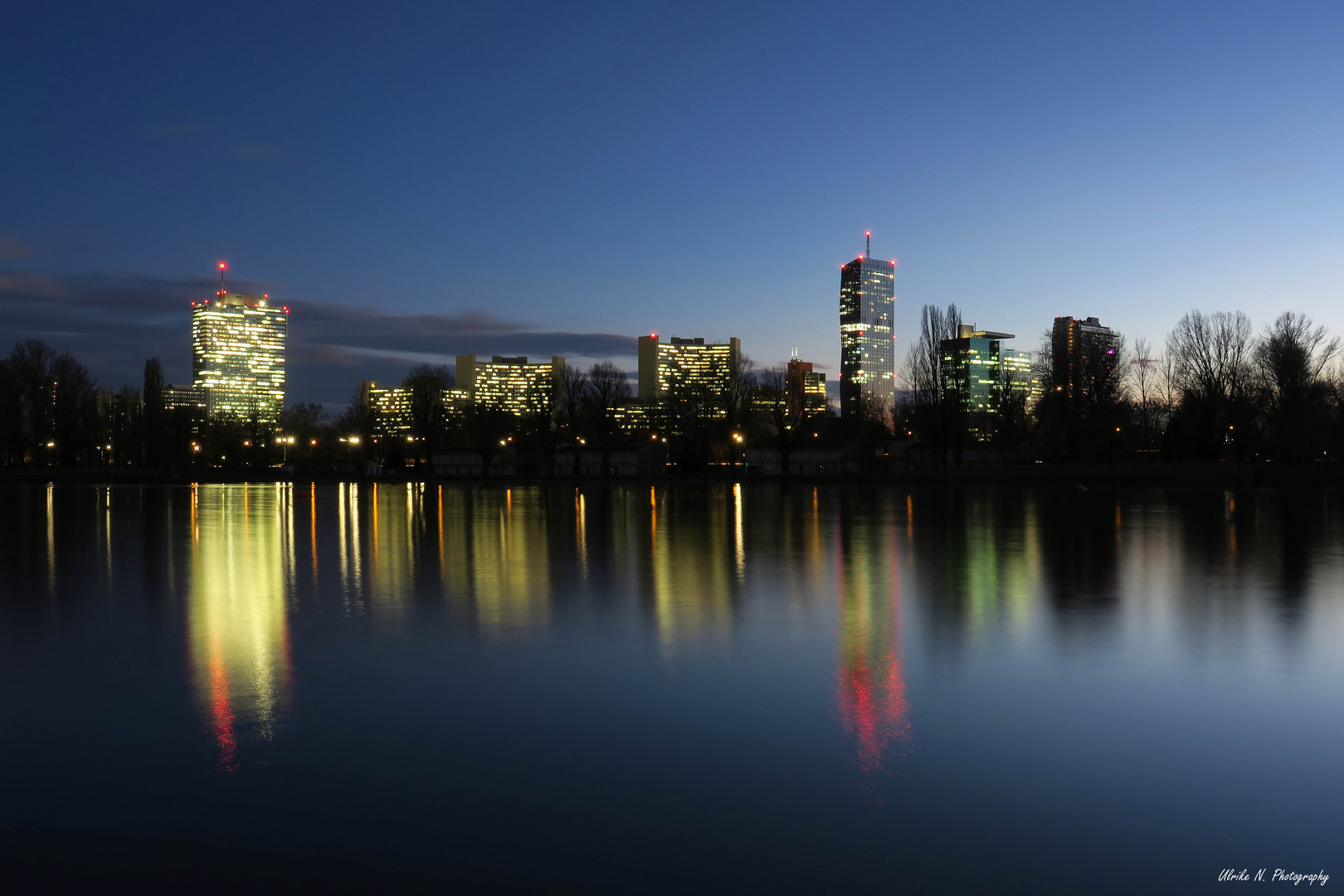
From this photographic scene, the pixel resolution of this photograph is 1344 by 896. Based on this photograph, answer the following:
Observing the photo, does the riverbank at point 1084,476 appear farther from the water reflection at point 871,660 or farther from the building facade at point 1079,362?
the water reflection at point 871,660

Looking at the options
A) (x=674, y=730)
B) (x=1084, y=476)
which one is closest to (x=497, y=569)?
(x=674, y=730)

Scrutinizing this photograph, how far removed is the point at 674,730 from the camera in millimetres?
Result: 6312

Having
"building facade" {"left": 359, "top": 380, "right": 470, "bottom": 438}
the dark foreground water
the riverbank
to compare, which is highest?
"building facade" {"left": 359, "top": 380, "right": 470, "bottom": 438}

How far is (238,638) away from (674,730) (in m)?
5.35

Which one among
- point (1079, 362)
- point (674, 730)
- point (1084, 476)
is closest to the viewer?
point (674, 730)

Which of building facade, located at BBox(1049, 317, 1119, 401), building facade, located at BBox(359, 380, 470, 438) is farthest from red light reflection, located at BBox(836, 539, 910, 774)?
building facade, located at BBox(359, 380, 470, 438)

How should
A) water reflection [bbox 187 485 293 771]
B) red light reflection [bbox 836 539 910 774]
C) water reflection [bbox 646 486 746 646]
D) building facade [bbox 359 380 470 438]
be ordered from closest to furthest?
red light reflection [bbox 836 539 910 774] < water reflection [bbox 187 485 293 771] < water reflection [bbox 646 486 746 646] < building facade [bbox 359 380 470 438]

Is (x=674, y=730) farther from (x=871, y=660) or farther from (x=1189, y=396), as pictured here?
(x=1189, y=396)

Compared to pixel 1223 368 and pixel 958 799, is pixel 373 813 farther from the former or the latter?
pixel 1223 368
